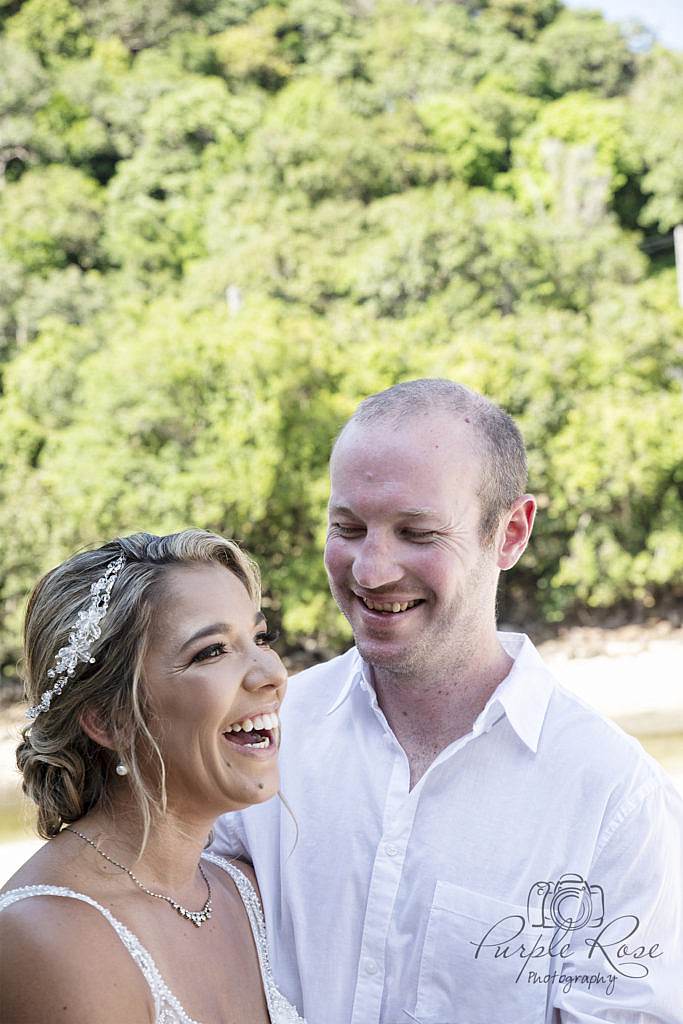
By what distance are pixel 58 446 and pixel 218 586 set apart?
1664 cm

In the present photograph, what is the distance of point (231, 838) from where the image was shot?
250 cm

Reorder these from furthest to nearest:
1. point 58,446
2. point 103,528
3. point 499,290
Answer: point 499,290
point 58,446
point 103,528

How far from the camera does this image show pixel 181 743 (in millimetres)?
1996

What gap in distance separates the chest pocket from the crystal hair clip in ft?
2.80

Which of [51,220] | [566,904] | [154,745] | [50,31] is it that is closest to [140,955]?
[154,745]

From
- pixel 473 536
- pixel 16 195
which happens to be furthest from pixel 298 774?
pixel 16 195

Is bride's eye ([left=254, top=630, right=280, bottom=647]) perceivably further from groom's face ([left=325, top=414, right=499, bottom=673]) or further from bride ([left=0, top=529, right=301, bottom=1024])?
groom's face ([left=325, top=414, right=499, bottom=673])

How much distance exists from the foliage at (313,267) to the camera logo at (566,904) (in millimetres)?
14502

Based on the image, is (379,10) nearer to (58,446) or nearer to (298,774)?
(58,446)

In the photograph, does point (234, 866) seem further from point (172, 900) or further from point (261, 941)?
point (172, 900)

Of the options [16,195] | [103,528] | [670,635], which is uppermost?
[16,195]

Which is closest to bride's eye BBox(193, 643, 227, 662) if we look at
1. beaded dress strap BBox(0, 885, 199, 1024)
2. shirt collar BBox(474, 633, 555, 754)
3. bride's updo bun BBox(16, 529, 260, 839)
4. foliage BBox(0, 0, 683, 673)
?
bride's updo bun BBox(16, 529, 260, 839)

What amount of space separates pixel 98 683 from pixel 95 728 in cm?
9

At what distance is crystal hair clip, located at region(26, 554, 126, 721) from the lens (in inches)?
80.0
